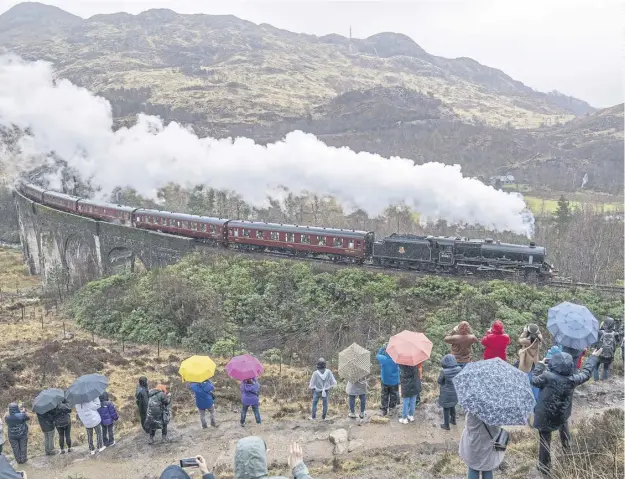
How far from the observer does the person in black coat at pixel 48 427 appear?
8.24 meters

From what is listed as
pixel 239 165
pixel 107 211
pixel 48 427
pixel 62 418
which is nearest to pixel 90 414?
pixel 62 418

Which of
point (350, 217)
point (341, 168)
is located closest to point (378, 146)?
point (350, 217)

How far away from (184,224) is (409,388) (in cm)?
2120

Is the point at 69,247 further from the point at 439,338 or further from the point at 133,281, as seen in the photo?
the point at 439,338

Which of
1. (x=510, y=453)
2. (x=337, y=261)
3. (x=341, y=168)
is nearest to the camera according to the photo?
(x=510, y=453)

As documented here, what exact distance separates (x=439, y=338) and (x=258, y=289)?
828 cm

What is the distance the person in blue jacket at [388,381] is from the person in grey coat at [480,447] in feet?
10.3

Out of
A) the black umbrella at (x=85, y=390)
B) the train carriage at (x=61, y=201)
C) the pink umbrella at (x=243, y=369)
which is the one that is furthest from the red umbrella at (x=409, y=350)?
the train carriage at (x=61, y=201)

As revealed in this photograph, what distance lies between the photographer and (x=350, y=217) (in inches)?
2127

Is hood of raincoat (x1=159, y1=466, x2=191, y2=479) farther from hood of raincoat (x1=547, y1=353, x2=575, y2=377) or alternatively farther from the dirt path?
hood of raincoat (x1=547, y1=353, x2=575, y2=377)

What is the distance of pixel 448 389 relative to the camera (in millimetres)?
7824

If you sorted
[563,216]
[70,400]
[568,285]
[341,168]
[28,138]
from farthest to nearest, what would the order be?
[28,138] < [563,216] < [341,168] < [568,285] < [70,400]

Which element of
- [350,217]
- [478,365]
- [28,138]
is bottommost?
[350,217]

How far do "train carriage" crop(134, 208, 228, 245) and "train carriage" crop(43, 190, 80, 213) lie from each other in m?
8.12
